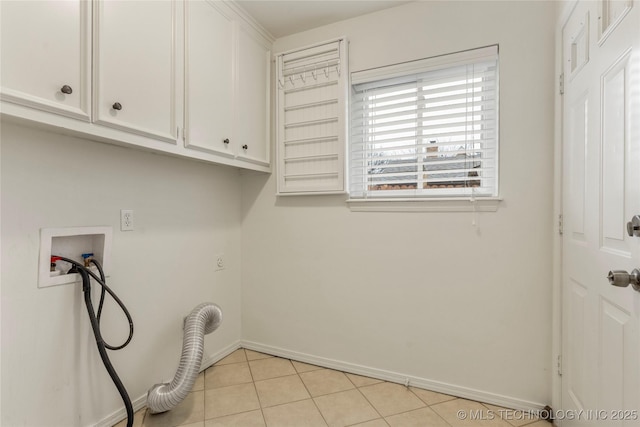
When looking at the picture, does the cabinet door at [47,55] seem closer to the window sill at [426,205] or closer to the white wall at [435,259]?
the white wall at [435,259]

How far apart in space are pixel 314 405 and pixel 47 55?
1981mm

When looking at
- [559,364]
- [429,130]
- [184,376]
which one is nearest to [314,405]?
[184,376]

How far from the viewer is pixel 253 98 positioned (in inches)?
85.3

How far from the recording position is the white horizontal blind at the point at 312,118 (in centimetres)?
209

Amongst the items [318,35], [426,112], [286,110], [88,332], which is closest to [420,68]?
[426,112]

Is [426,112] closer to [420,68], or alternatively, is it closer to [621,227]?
[420,68]

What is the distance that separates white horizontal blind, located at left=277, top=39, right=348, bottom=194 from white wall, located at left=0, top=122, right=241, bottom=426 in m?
0.55

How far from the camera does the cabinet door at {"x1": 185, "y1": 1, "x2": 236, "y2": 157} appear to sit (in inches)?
64.8

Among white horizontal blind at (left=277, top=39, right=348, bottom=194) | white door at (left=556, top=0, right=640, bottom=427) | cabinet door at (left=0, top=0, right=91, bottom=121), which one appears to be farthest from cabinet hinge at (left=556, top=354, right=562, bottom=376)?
cabinet door at (left=0, top=0, right=91, bottom=121)

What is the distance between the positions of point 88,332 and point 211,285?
0.80 meters

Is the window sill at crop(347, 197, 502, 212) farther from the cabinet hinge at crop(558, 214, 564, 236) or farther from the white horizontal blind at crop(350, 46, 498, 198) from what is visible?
the cabinet hinge at crop(558, 214, 564, 236)

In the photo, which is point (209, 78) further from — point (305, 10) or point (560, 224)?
point (560, 224)

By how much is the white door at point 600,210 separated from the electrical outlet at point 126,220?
6.79ft

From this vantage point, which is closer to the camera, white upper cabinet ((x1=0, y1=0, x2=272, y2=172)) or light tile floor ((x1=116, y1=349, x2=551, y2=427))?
white upper cabinet ((x1=0, y1=0, x2=272, y2=172))
